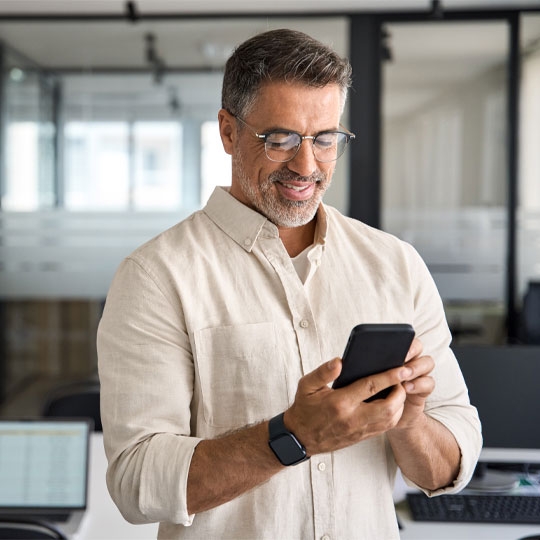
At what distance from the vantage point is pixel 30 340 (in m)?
5.28

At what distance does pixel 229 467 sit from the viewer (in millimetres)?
1154

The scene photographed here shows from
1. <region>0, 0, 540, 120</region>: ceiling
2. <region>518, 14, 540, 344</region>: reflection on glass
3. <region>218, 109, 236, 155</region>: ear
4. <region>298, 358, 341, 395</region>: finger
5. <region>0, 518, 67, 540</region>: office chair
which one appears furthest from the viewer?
<region>0, 0, 540, 120</region>: ceiling

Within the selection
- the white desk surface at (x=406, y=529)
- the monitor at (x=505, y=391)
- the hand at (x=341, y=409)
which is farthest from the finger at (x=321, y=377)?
the monitor at (x=505, y=391)

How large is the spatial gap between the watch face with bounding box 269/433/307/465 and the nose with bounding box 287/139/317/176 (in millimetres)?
450

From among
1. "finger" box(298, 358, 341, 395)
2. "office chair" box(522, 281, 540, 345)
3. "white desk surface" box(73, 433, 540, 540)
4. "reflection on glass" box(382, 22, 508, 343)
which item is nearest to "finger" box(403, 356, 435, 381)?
"finger" box(298, 358, 341, 395)

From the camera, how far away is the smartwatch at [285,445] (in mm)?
1105

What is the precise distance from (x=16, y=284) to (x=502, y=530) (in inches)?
151

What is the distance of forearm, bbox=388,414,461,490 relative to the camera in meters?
1.25

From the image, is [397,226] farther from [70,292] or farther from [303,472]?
[303,472]

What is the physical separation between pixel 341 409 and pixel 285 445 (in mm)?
104

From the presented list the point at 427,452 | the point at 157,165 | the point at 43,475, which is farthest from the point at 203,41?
the point at 427,452

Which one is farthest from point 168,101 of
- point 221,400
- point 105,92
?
point 221,400

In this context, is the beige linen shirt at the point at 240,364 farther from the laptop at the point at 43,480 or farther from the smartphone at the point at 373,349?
the laptop at the point at 43,480

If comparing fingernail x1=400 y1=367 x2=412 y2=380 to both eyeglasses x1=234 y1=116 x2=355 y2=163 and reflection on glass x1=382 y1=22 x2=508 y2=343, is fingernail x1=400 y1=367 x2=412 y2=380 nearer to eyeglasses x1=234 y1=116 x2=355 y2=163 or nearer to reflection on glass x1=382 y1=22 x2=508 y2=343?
eyeglasses x1=234 y1=116 x2=355 y2=163
